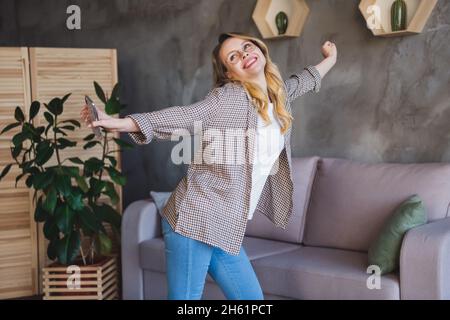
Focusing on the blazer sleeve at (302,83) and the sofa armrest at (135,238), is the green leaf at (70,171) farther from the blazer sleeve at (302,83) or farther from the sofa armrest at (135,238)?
the blazer sleeve at (302,83)

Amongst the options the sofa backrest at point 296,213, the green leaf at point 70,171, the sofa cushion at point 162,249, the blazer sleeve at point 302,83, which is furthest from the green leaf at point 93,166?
the blazer sleeve at point 302,83

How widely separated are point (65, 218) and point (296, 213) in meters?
1.26

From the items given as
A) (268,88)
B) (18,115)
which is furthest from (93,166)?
(268,88)

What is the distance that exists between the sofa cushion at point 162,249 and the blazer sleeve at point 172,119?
1.34 m

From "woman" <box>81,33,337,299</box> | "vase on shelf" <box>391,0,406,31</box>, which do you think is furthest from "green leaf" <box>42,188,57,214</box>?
"vase on shelf" <box>391,0,406,31</box>

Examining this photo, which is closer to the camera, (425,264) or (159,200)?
(425,264)

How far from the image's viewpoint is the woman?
1.83m

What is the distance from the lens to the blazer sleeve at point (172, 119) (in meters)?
1.72

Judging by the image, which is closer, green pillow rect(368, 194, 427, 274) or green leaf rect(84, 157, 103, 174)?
green pillow rect(368, 194, 427, 274)

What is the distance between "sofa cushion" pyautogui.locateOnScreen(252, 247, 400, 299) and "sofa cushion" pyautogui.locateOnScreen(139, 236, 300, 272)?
0.13 meters

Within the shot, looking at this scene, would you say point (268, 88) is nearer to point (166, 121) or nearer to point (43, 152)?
point (166, 121)

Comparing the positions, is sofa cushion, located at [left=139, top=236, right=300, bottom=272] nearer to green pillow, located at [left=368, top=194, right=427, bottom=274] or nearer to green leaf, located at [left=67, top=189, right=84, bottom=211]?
green leaf, located at [left=67, top=189, right=84, bottom=211]

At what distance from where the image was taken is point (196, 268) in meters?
1.88

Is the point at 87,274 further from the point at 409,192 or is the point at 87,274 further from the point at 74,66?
the point at 409,192
